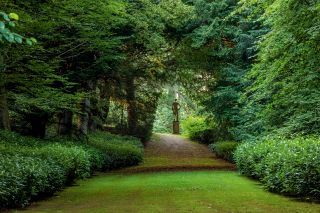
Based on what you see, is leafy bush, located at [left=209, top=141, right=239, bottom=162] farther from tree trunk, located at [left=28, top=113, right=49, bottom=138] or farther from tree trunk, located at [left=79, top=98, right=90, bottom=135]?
tree trunk, located at [left=28, top=113, right=49, bottom=138]

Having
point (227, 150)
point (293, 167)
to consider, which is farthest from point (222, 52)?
point (293, 167)

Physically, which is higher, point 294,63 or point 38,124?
point 294,63

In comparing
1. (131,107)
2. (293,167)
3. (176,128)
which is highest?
(176,128)

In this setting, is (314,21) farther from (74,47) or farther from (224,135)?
(224,135)

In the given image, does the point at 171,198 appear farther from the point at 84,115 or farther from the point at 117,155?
the point at 84,115

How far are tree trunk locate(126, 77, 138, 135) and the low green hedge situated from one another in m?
15.9

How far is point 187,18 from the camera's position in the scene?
88.8 feet

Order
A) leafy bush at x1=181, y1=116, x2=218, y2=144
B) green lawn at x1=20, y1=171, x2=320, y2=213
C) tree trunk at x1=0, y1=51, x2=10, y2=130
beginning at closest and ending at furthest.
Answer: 1. green lawn at x1=20, y1=171, x2=320, y2=213
2. tree trunk at x1=0, y1=51, x2=10, y2=130
3. leafy bush at x1=181, y1=116, x2=218, y2=144

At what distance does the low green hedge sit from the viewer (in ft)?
35.1

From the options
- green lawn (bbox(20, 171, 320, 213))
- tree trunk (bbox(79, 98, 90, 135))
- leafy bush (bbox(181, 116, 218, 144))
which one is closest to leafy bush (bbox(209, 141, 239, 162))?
tree trunk (bbox(79, 98, 90, 135))

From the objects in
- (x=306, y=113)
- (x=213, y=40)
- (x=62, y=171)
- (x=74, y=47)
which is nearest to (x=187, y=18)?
(x=213, y=40)

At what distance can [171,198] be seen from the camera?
37.9 ft

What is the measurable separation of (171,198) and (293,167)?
10.5 feet

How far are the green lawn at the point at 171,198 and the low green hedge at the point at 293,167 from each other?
386 millimetres
